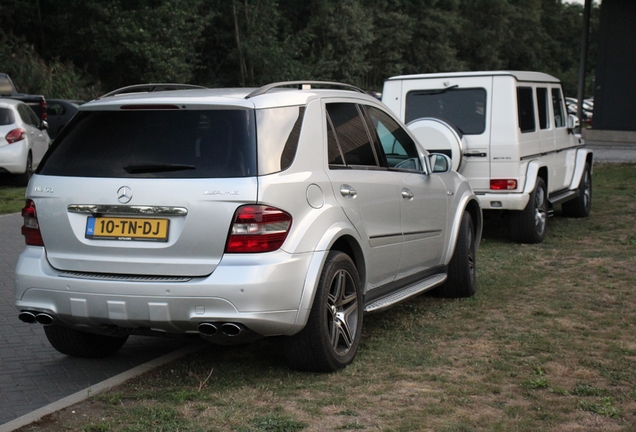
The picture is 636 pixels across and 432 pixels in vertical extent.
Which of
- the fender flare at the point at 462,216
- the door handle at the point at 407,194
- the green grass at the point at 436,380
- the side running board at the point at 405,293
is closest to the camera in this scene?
the green grass at the point at 436,380

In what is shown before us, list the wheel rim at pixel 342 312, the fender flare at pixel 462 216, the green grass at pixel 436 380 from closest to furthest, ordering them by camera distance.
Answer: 1. the green grass at pixel 436 380
2. the wheel rim at pixel 342 312
3. the fender flare at pixel 462 216

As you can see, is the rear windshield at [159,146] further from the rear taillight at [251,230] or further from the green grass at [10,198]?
the green grass at [10,198]

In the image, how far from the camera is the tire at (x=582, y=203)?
1274 centimetres

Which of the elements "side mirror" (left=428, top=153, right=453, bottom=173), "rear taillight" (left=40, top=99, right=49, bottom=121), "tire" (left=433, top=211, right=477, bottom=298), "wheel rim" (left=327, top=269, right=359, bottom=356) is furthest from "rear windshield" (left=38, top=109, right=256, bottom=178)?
"rear taillight" (left=40, top=99, right=49, bottom=121)

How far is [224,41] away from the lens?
5062 cm

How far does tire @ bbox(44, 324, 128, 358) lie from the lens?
5.79m

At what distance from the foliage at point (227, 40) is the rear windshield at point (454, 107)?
26.4 meters

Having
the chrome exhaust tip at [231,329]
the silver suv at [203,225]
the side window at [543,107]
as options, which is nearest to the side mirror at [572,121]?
the side window at [543,107]

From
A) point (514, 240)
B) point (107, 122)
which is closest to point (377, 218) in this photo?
point (107, 122)

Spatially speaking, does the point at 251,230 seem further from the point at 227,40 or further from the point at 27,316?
the point at 227,40

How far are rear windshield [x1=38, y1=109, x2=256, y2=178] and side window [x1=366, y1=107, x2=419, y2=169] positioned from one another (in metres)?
1.61

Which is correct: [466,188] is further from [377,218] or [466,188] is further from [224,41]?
[224,41]

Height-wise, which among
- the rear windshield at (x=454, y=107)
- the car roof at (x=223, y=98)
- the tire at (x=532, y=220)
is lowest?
the tire at (x=532, y=220)

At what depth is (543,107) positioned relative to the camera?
11.3 metres
